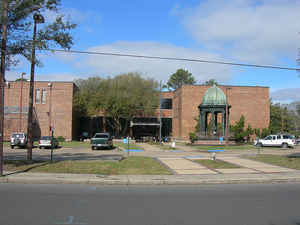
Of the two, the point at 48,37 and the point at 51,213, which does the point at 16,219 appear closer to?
the point at 51,213

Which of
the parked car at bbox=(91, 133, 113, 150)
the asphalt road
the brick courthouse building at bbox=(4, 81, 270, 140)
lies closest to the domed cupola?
the brick courthouse building at bbox=(4, 81, 270, 140)

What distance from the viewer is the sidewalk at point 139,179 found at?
11617 mm

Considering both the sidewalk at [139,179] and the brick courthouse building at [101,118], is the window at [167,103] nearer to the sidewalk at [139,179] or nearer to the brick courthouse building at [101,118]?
the brick courthouse building at [101,118]

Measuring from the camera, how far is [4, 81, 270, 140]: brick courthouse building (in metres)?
49.7

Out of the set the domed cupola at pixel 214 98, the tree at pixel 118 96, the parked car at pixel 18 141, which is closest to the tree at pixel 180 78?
the tree at pixel 118 96

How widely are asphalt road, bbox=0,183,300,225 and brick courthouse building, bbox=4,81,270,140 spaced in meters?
33.5

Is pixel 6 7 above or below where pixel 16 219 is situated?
above

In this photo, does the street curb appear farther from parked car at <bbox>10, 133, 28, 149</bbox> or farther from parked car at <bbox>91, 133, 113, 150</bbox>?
parked car at <bbox>10, 133, 28, 149</bbox>

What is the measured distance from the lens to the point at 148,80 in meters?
52.2

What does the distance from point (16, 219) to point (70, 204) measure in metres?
1.70

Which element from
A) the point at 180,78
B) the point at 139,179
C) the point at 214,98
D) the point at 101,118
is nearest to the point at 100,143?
the point at 214,98

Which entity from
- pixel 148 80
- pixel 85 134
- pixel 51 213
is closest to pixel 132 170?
pixel 51 213

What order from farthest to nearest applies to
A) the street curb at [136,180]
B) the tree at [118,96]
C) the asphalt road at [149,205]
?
1. the tree at [118,96]
2. the street curb at [136,180]
3. the asphalt road at [149,205]

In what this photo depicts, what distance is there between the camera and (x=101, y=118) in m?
61.1
